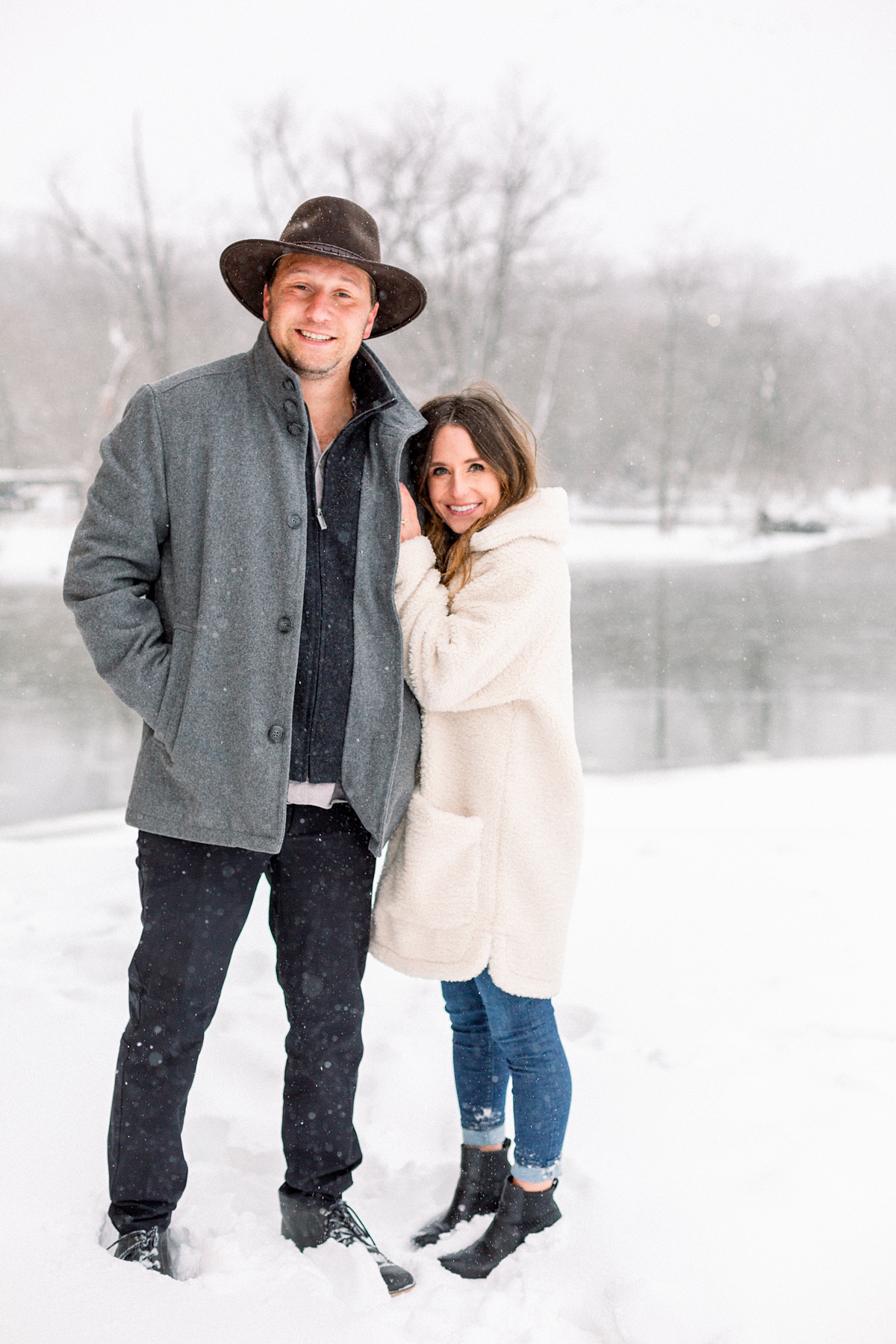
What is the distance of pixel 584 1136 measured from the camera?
7.36 feet

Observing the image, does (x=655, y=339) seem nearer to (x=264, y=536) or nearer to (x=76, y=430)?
(x=76, y=430)

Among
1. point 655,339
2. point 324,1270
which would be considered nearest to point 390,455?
point 324,1270

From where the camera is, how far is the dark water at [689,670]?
18.9 feet

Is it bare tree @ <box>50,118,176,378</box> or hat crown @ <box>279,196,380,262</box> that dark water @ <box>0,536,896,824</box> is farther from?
hat crown @ <box>279,196,380,262</box>

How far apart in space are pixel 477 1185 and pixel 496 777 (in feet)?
2.67

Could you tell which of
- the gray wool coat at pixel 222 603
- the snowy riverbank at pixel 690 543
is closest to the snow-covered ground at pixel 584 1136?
the gray wool coat at pixel 222 603

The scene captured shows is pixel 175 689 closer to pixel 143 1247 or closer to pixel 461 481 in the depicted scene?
pixel 461 481

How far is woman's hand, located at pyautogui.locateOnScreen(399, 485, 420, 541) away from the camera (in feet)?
5.99

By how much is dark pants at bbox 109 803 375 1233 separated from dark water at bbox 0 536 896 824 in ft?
12.6

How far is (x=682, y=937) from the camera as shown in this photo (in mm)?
3279

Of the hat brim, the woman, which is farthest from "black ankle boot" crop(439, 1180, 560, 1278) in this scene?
the hat brim

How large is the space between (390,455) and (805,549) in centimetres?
498

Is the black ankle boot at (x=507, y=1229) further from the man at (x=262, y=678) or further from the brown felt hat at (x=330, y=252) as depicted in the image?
the brown felt hat at (x=330, y=252)

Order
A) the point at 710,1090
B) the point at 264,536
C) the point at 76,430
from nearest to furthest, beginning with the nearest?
the point at 264,536
the point at 710,1090
the point at 76,430
